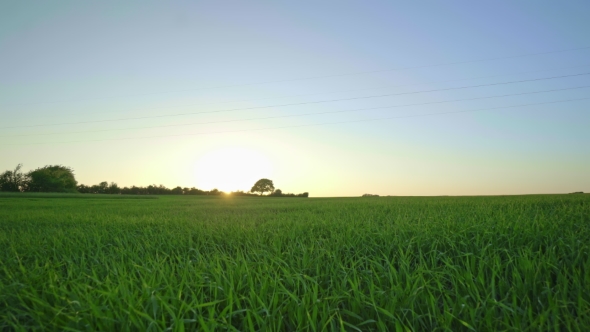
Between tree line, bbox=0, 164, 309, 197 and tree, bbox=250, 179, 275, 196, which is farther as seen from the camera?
tree, bbox=250, 179, 275, 196

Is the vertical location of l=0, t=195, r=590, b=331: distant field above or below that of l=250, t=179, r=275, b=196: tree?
below

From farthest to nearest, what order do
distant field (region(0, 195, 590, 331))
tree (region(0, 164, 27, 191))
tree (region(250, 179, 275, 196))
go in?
1. tree (region(250, 179, 275, 196))
2. tree (region(0, 164, 27, 191))
3. distant field (region(0, 195, 590, 331))

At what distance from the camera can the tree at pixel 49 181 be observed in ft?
179

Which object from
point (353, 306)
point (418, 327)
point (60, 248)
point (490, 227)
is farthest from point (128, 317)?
point (490, 227)

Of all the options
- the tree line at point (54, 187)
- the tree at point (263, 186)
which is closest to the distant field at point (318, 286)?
the tree line at point (54, 187)

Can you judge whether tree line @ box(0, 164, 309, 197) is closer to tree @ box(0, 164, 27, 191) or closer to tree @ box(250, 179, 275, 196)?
tree @ box(0, 164, 27, 191)

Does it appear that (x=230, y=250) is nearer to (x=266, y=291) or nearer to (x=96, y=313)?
(x=266, y=291)

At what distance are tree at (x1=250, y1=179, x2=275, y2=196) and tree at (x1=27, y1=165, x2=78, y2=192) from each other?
34.7 metres

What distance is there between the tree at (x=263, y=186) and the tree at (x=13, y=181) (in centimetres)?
4089

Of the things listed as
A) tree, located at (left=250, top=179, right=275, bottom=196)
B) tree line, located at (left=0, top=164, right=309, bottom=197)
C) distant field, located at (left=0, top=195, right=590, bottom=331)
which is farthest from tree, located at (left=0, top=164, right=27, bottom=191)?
distant field, located at (left=0, top=195, right=590, bottom=331)

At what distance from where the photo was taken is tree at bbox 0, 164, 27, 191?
168 ft

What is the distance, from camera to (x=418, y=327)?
207 centimetres

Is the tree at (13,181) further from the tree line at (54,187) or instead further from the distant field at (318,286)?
the distant field at (318,286)

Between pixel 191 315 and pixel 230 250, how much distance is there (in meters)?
2.23
